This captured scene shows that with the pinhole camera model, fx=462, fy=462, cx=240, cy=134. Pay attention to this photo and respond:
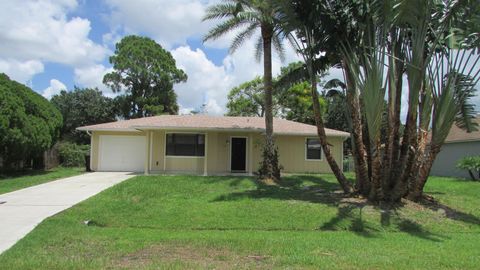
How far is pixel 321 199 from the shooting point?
13.3m

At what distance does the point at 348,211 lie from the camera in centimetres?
1173

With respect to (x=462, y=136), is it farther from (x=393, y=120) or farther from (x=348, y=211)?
(x=348, y=211)

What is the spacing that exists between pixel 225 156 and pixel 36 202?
11.7 metres

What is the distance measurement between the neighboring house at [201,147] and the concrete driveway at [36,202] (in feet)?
14.3

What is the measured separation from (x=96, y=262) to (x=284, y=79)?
39.6ft

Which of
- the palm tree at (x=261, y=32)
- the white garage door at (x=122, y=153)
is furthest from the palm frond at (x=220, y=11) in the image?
the white garage door at (x=122, y=153)

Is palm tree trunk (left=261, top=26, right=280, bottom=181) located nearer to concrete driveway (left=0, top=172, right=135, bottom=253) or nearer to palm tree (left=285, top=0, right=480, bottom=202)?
palm tree (left=285, top=0, right=480, bottom=202)

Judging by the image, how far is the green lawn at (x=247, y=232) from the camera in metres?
7.18

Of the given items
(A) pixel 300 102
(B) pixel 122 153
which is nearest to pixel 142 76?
(A) pixel 300 102

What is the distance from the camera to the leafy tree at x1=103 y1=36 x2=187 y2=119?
43344 millimetres

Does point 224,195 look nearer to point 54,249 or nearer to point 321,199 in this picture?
point 321,199

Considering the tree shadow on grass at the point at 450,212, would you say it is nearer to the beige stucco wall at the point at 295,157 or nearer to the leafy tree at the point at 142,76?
the beige stucco wall at the point at 295,157

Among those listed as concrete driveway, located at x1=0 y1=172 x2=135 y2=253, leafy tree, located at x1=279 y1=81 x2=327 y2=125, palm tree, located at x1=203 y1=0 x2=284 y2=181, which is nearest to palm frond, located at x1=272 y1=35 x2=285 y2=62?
palm tree, located at x1=203 y1=0 x2=284 y2=181

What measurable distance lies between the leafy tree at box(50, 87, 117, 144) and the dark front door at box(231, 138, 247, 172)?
67.6 feet
